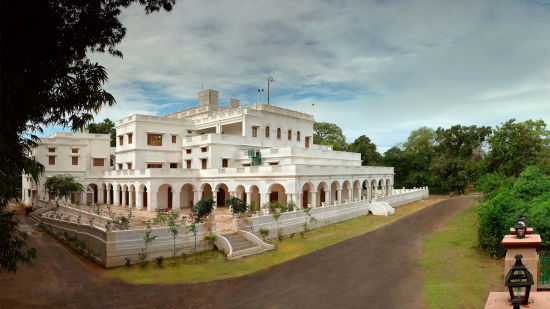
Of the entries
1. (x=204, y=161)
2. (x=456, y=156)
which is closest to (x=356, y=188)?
(x=204, y=161)

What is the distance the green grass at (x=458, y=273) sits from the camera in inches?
414

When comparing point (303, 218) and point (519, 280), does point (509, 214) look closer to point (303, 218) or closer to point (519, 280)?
point (519, 280)

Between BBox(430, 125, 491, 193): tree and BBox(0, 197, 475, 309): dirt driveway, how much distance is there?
40039mm

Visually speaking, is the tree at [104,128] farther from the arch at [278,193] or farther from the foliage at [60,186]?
the arch at [278,193]

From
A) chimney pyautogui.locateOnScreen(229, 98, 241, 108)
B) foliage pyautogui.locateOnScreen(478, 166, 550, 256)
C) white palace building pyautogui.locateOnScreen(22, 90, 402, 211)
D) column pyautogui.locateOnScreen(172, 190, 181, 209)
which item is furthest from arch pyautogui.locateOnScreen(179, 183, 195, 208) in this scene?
foliage pyautogui.locateOnScreen(478, 166, 550, 256)

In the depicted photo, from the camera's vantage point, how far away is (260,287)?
1205cm

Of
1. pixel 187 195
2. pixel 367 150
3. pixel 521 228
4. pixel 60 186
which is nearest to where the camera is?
pixel 521 228

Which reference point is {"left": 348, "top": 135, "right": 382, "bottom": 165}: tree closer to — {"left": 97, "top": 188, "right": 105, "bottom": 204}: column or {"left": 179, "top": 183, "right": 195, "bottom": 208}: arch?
{"left": 179, "top": 183, "right": 195, "bottom": 208}: arch

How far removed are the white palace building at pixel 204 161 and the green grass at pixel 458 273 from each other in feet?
36.9

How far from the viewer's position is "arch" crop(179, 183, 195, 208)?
3431 cm

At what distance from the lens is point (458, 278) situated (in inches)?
492

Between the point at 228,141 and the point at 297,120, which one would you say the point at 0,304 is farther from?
the point at 297,120

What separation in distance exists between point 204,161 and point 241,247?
19.0 metres

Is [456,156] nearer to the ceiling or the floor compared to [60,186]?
nearer to the ceiling
